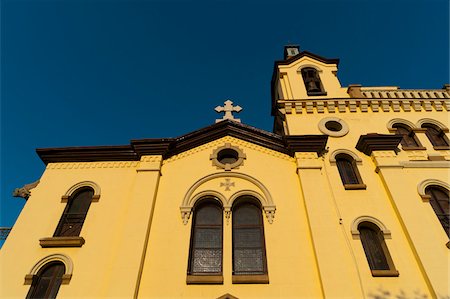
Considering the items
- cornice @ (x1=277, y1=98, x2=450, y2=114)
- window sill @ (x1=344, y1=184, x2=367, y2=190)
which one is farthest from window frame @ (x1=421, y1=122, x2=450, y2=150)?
window sill @ (x1=344, y1=184, x2=367, y2=190)

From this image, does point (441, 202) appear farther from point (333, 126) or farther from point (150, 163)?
point (150, 163)

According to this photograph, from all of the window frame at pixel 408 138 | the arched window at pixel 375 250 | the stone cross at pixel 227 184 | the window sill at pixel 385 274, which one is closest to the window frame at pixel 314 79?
the window frame at pixel 408 138

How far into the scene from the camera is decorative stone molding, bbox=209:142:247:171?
1309cm

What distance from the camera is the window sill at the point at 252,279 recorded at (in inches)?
384

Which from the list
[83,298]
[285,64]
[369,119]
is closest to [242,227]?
[83,298]

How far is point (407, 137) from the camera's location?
15.2 m

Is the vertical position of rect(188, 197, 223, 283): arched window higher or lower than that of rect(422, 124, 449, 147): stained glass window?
lower

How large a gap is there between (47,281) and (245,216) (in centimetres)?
694

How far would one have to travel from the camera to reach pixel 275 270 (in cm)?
1002

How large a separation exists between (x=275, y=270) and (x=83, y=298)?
233 inches

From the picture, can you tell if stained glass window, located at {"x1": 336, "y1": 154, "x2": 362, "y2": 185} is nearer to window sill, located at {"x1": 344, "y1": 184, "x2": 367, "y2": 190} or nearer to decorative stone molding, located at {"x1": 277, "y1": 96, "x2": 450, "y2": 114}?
window sill, located at {"x1": 344, "y1": 184, "x2": 367, "y2": 190}

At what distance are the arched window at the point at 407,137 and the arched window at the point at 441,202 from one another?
2.29 metres

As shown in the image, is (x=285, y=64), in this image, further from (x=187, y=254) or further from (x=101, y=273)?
(x=101, y=273)

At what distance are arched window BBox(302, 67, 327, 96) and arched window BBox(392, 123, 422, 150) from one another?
4.31 meters
